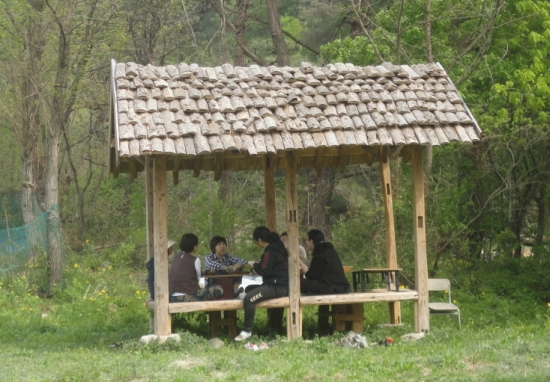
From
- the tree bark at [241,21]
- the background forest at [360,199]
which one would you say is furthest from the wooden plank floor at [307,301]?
the tree bark at [241,21]

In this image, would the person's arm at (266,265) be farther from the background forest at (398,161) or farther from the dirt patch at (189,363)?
the background forest at (398,161)

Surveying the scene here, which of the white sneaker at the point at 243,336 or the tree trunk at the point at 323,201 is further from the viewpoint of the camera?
the tree trunk at the point at 323,201

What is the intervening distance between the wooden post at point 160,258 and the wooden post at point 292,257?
1709mm

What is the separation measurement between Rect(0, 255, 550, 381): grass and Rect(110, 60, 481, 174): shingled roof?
257 cm

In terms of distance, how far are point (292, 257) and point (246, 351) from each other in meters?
1.55

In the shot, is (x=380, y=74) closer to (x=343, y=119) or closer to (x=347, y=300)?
(x=343, y=119)

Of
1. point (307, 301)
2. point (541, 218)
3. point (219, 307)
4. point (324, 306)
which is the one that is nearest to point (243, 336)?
point (219, 307)

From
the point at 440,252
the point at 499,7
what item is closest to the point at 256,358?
the point at 440,252

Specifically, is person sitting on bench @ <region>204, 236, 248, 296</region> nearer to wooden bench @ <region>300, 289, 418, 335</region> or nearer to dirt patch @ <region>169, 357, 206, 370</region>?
wooden bench @ <region>300, 289, 418, 335</region>

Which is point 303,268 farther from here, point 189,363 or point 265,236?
point 189,363

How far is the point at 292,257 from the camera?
11945 mm

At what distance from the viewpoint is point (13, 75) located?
1977cm

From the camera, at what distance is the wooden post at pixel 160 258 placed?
11383mm

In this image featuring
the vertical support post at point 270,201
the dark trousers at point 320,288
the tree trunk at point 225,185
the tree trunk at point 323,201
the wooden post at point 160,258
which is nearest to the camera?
the wooden post at point 160,258
